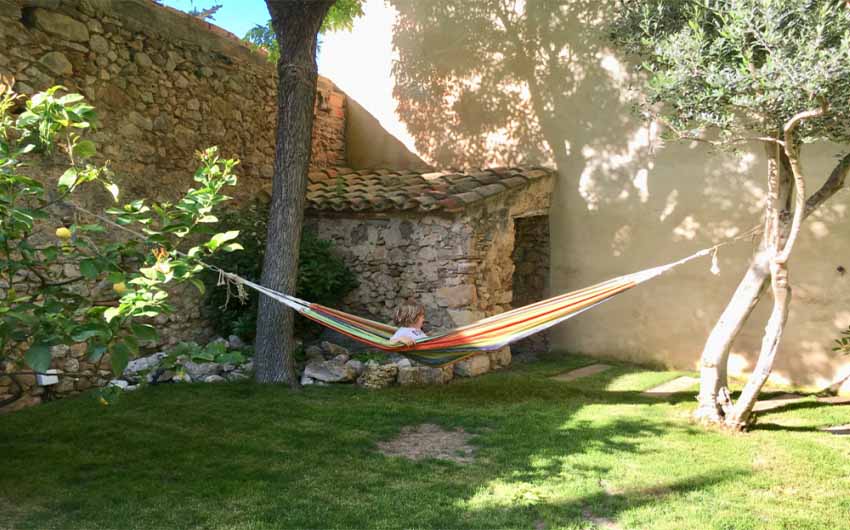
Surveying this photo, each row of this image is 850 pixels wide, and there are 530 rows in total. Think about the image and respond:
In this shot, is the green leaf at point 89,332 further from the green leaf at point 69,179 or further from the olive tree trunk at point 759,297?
the olive tree trunk at point 759,297

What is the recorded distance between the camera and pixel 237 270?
5.25 m

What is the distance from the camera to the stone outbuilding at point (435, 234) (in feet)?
17.5

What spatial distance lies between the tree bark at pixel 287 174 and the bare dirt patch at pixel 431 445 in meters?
1.14

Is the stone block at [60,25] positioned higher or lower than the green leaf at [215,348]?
higher

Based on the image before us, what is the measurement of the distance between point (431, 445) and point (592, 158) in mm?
3301

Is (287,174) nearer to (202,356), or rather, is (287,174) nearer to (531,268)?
(202,356)

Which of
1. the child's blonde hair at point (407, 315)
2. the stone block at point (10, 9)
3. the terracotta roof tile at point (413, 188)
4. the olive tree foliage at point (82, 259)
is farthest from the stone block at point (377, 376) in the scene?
the stone block at point (10, 9)

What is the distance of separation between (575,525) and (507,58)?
4692mm

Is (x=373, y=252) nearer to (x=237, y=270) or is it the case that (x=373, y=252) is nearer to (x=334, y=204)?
(x=334, y=204)

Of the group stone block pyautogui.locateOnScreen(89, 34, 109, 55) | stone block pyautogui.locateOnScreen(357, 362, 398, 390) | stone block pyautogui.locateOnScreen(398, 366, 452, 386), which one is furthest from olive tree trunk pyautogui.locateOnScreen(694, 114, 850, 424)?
stone block pyautogui.locateOnScreen(89, 34, 109, 55)

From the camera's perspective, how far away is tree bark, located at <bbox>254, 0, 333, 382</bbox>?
461cm

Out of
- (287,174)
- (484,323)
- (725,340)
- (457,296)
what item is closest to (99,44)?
(287,174)

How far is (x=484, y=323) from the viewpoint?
417 cm

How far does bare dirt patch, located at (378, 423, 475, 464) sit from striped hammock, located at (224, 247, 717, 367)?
0.48m
